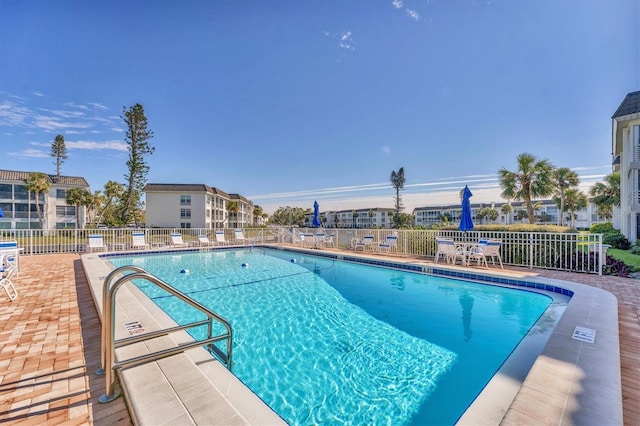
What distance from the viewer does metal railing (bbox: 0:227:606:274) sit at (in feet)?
25.1

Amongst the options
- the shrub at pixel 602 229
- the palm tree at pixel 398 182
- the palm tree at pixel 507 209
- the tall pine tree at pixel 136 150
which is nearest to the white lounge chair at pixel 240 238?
the tall pine tree at pixel 136 150

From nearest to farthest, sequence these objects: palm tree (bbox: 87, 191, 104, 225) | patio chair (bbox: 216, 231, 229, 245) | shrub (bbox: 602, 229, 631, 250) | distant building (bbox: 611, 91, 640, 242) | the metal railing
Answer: the metal railing → distant building (bbox: 611, 91, 640, 242) → shrub (bbox: 602, 229, 631, 250) → patio chair (bbox: 216, 231, 229, 245) → palm tree (bbox: 87, 191, 104, 225)

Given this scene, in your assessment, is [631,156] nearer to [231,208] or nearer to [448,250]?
[448,250]

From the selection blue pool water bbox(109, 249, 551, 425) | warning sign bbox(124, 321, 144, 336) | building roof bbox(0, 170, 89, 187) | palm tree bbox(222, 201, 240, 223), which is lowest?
blue pool water bbox(109, 249, 551, 425)

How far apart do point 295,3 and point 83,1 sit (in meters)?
6.64

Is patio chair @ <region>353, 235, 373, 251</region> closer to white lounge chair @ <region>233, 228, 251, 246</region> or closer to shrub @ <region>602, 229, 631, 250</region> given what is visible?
white lounge chair @ <region>233, 228, 251, 246</region>

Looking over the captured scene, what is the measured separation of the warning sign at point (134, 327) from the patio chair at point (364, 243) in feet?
33.2

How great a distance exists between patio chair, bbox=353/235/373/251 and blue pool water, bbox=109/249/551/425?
4463 mm

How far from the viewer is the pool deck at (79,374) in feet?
5.90

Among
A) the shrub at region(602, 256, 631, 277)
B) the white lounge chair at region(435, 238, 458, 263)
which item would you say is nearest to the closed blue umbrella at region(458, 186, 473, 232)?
the white lounge chair at region(435, 238, 458, 263)

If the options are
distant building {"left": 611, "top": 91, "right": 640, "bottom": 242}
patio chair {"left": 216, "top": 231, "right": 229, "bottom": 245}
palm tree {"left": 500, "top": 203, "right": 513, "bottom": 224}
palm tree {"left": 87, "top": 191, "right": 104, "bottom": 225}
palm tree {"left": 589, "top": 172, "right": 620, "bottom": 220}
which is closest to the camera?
distant building {"left": 611, "top": 91, "right": 640, "bottom": 242}

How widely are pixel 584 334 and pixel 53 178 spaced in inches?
1967

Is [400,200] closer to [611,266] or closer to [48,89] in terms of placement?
[611,266]

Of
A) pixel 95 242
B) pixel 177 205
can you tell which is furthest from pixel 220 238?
pixel 177 205
